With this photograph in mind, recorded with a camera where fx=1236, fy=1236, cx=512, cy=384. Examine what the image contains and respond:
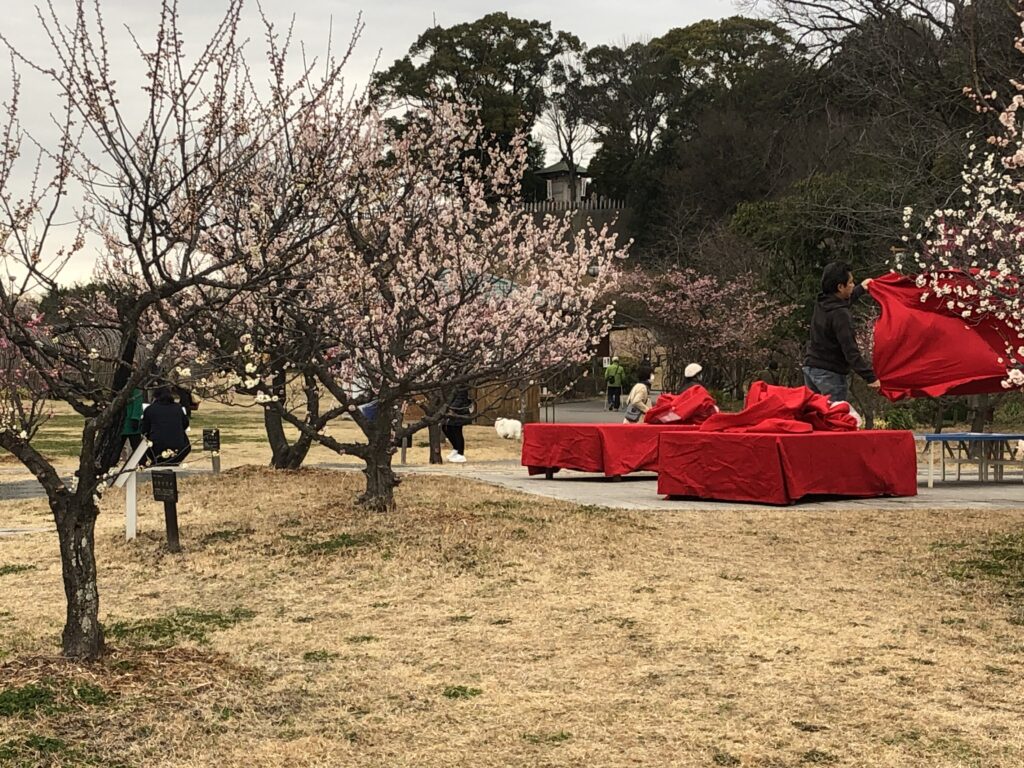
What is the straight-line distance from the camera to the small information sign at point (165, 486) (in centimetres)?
906

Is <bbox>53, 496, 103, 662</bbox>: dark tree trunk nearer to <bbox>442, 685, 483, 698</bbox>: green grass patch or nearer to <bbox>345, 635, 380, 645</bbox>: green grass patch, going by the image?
<bbox>345, 635, 380, 645</bbox>: green grass patch

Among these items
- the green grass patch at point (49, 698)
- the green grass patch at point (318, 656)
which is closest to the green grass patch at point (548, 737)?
the green grass patch at point (318, 656)

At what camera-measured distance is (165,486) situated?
9133 mm

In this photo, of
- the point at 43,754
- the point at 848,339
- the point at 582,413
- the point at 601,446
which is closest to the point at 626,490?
the point at 601,446

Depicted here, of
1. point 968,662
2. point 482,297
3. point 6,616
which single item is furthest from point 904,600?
point 482,297

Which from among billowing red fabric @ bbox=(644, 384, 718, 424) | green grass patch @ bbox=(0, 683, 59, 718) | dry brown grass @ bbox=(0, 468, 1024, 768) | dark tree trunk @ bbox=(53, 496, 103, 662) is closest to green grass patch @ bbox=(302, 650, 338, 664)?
dry brown grass @ bbox=(0, 468, 1024, 768)

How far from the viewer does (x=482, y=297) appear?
15.7 m

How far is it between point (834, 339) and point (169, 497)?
641 cm

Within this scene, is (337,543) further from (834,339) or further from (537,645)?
(834,339)

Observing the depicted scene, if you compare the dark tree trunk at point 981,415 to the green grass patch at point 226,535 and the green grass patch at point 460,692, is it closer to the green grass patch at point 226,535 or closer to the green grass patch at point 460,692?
the green grass patch at point 226,535

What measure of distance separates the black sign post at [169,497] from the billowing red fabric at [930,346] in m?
5.24

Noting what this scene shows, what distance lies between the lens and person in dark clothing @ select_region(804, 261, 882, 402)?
38.0 ft

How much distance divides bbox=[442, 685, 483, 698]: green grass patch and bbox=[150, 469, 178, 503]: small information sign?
4.28m

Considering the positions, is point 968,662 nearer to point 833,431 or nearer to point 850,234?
point 833,431
